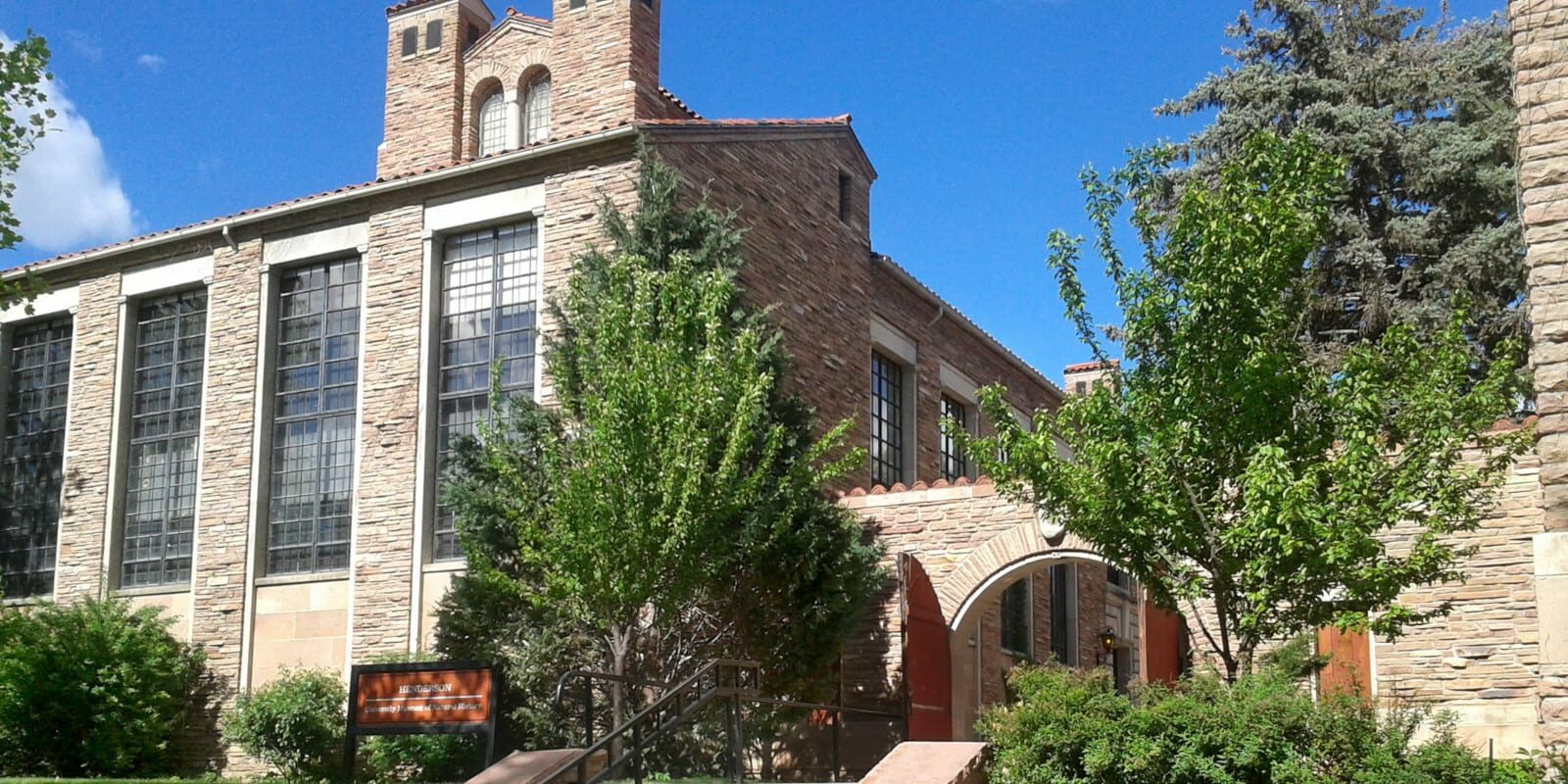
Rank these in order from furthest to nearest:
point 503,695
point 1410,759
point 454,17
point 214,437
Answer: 1. point 454,17
2. point 214,437
3. point 503,695
4. point 1410,759

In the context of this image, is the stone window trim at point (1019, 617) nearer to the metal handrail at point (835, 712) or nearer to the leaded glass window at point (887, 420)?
the leaded glass window at point (887, 420)

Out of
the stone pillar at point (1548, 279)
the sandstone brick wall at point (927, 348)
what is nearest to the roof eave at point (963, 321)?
the sandstone brick wall at point (927, 348)

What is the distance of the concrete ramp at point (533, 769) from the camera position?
11.2 metres

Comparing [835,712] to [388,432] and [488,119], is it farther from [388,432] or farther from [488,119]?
[488,119]

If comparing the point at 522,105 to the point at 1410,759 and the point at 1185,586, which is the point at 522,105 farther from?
the point at 1410,759

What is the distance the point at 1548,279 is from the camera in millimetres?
9695

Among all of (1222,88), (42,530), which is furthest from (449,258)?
(1222,88)

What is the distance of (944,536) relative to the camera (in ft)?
61.4

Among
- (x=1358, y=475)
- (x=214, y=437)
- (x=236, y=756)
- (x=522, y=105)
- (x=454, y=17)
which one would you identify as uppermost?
(x=454, y=17)

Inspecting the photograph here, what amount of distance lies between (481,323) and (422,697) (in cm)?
759

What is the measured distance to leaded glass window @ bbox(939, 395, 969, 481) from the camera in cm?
2595

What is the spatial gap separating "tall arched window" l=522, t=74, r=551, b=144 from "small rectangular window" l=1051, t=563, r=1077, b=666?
40.0ft

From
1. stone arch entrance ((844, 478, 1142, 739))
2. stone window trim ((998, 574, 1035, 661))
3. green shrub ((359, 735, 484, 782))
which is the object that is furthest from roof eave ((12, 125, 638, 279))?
stone window trim ((998, 574, 1035, 661))

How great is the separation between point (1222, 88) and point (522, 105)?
11.6 metres
